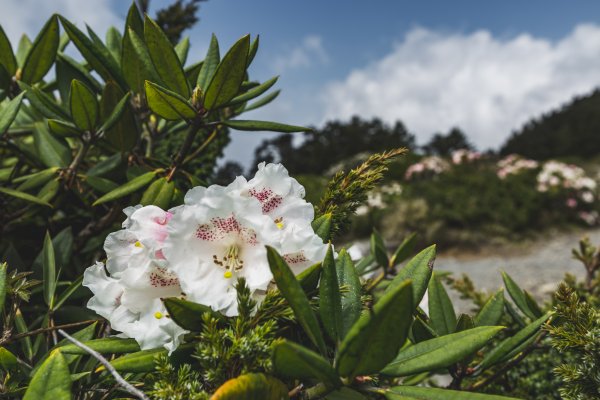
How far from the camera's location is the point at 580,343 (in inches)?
33.1

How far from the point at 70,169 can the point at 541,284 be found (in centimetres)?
704

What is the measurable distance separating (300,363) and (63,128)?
955 mm

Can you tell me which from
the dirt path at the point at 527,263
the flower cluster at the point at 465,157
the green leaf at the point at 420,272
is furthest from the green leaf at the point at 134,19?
the flower cluster at the point at 465,157

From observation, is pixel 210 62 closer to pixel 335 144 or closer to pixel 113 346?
pixel 113 346

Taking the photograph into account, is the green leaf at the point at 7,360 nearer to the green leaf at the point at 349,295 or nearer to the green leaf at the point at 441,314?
the green leaf at the point at 349,295

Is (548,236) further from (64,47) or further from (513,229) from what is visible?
(64,47)

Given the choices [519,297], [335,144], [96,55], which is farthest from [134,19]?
[335,144]

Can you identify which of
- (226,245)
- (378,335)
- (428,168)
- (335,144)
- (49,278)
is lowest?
(378,335)

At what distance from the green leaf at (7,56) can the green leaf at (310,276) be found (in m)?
1.17

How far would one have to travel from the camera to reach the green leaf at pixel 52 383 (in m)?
0.63

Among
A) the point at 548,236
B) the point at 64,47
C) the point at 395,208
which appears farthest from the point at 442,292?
the point at 548,236

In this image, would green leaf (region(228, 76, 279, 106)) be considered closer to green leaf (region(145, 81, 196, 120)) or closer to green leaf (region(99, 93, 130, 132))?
green leaf (region(145, 81, 196, 120))

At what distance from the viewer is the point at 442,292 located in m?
0.97

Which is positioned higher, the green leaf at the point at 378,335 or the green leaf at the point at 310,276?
the green leaf at the point at 310,276
